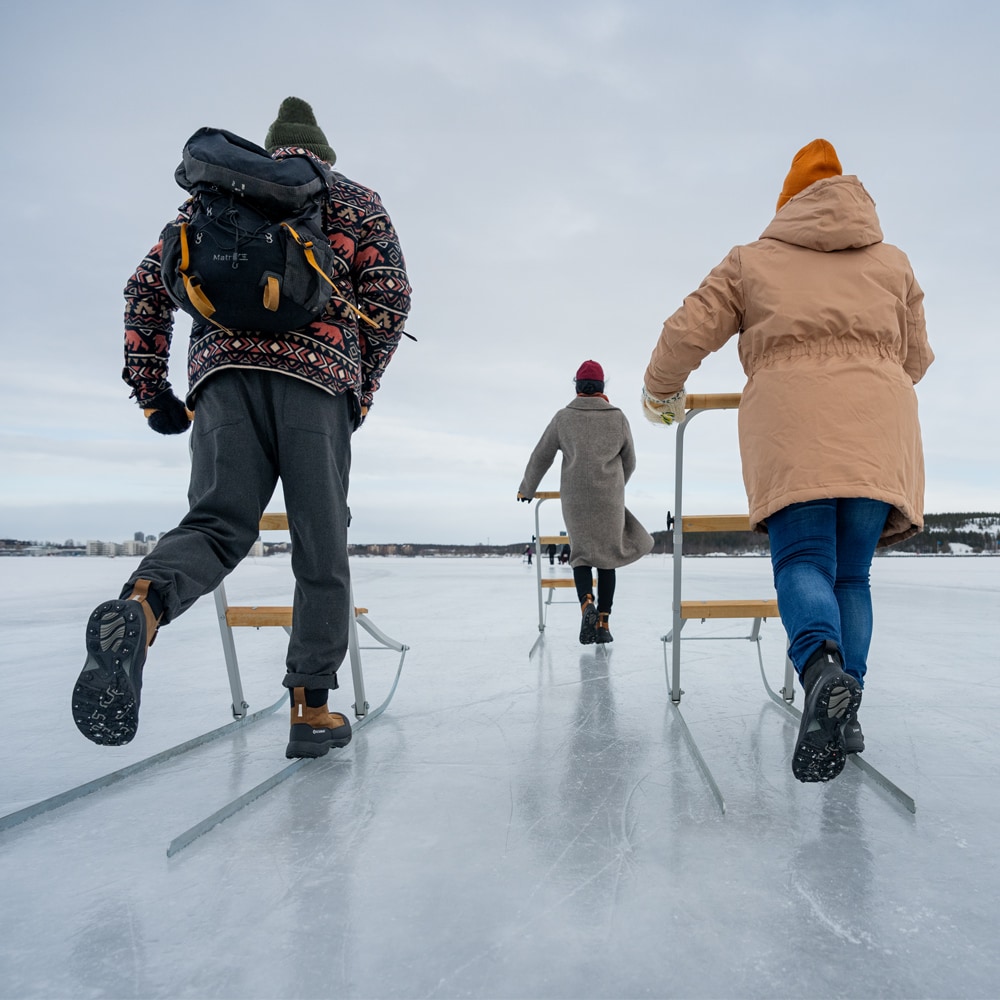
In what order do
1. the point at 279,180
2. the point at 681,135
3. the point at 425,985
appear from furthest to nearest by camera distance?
the point at 681,135 → the point at 279,180 → the point at 425,985

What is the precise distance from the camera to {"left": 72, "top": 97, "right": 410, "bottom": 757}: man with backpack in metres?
1.28

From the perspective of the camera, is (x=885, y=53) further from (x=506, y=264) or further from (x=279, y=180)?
(x=506, y=264)

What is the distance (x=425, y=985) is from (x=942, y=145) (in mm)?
18010

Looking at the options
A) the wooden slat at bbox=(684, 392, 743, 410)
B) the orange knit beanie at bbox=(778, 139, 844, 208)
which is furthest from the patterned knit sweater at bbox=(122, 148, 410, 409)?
the orange knit beanie at bbox=(778, 139, 844, 208)

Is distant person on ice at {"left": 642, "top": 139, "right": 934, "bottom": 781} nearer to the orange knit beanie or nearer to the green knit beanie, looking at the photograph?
the orange knit beanie

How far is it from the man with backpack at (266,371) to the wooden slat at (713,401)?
822 mm

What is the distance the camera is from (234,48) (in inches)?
441

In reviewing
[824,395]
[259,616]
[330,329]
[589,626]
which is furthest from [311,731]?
[589,626]

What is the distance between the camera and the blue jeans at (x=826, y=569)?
1.27 meters

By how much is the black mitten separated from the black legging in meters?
2.26

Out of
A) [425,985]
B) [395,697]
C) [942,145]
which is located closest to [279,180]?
[425,985]

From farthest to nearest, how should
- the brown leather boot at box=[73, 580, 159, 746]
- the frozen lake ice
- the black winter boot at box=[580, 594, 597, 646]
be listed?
the black winter boot at box=[580, 594, 597, 646]
the brown leather boot at box=[73, 580, 159, 746]
the frozen lake ice

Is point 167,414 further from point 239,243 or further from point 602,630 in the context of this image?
point 602,630

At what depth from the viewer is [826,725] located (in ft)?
3.64
